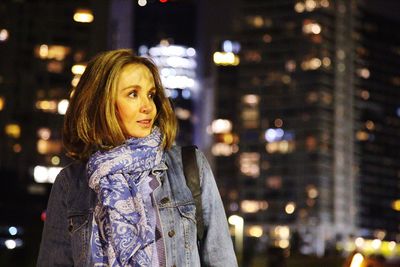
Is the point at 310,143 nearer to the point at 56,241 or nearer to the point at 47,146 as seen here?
the point at 47,146

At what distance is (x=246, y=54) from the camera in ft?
592

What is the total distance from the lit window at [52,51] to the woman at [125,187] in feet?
336

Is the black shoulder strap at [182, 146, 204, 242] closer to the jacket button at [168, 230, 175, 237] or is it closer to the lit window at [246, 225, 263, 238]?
the jacket button at [168, 230, 175, 237]

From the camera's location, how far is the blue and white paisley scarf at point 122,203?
325cm

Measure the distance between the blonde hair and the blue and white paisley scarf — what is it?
0.07m

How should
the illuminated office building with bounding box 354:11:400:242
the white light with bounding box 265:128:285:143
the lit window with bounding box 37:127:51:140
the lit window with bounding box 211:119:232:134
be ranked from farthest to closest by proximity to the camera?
1. the illuminated office building with bounding box 354:11:400:242
2. the lit window with bounding box 211:119:232:134
3. the white light with bounding box 265:128:285:143
4. the lit window with bounding box 37:127:51:140

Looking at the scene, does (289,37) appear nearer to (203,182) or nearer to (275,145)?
(275,145)

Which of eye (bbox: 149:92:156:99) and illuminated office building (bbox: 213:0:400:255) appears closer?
eye (bbox: 149:92:156:99)

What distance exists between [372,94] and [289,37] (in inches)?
1035

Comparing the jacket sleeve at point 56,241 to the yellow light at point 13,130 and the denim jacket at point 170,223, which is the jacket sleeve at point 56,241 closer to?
the denim jacket at point 170,223

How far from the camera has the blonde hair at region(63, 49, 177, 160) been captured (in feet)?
11.6

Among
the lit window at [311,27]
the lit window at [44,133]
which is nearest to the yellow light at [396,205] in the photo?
the lit window at [311,27]

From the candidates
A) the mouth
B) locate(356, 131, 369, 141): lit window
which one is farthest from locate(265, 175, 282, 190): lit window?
the mouth

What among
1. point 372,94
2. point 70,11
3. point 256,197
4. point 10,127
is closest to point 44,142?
point 10,127
